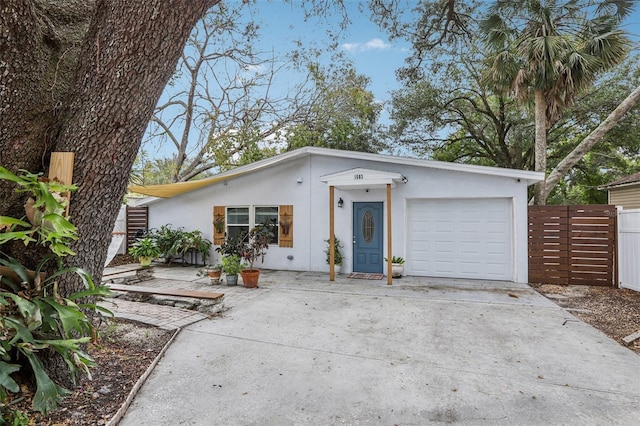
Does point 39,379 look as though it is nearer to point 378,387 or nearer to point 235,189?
point 378,387

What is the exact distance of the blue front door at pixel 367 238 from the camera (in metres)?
8.87

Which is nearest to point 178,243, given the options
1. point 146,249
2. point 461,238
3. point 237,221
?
point 146,249

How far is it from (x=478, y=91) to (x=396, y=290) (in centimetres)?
1116

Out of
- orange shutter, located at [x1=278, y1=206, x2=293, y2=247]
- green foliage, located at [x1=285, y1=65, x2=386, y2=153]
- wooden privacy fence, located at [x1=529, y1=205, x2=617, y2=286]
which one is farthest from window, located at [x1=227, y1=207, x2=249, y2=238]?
wooden privacy fence, located at [x1=529, y1=205, x2=617, y2=286]

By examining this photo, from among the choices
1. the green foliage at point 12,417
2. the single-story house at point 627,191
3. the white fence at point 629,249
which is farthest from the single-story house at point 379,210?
the single-story house at point 627,191

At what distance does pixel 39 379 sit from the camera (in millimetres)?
2279

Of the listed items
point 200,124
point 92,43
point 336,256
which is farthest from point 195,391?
point 200,124

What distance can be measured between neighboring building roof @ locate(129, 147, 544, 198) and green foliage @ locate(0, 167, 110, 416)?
6.90 m

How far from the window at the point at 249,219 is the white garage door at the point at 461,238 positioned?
3.80 meters

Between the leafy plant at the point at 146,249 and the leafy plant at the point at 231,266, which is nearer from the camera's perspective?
the leafy plant at the point at 231,266

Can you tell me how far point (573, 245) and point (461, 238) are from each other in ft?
7.40

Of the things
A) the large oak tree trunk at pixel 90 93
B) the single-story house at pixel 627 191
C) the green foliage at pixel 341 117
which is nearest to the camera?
the large oak tree trunk at pixel 90 93

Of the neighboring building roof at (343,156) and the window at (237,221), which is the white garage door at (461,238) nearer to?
the neighboring building roof at (343,156)

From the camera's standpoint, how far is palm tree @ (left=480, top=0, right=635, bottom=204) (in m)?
8.96
